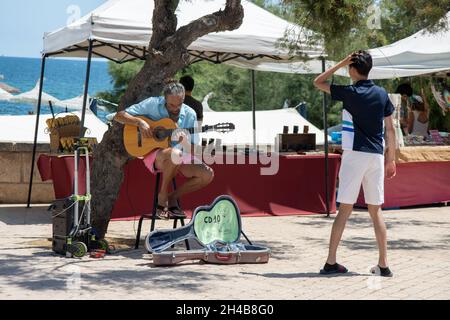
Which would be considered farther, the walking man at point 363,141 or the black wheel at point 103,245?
the black wheel at point 103,245

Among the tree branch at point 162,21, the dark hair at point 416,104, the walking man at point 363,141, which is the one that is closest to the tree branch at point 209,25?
the tree branch at point 162,21

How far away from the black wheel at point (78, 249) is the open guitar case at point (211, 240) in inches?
24.3

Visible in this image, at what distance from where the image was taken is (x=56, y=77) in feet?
478

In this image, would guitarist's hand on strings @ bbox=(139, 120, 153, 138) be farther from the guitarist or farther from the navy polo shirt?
the navy polo shirt

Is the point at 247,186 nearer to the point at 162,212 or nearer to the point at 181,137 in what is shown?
the point at 162,212

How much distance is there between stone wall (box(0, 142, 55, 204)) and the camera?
13.1 metres

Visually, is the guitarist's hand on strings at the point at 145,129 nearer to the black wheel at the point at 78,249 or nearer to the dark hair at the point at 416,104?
the black wheel at the point at 78,249

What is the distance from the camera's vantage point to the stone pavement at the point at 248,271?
697cm

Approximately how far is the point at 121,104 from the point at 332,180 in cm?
410

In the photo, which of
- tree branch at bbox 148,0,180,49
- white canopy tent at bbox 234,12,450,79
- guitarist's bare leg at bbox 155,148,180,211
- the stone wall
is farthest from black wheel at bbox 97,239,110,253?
white canopy tent at bbox 234,12,450,79

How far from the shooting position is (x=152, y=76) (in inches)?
367

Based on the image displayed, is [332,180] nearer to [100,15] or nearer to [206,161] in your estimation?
[206,161]

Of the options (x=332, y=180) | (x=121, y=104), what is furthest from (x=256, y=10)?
(x=121, y=104)

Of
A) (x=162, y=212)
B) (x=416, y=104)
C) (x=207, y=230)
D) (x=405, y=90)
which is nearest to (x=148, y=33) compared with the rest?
(x=162, y=212)
